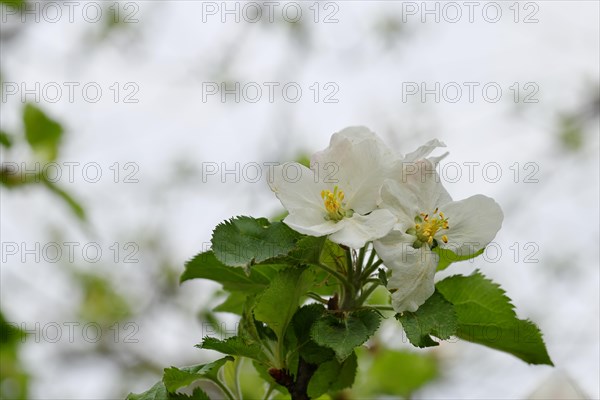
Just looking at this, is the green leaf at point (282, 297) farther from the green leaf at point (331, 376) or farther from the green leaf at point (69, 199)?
the green leaf at point (69, 199)

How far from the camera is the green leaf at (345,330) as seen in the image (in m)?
0.72

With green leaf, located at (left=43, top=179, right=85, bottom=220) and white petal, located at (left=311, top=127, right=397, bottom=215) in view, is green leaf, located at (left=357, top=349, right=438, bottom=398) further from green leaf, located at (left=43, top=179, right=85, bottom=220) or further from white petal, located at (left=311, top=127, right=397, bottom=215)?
white petal, located at (left=311, top=127, right=397, bottom=215)

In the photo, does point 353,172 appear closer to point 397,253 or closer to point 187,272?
point 397,253

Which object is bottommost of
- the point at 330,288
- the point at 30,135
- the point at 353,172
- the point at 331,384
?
the point at 331,384

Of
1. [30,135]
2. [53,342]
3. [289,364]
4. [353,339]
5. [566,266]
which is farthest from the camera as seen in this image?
[566,266]

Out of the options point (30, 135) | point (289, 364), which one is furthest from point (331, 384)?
point (30, 135)

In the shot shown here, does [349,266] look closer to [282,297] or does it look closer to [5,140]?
[282,297]

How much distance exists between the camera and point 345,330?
747mm

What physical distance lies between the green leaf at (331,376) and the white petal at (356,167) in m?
0.18

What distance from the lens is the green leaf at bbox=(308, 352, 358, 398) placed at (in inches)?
33.2

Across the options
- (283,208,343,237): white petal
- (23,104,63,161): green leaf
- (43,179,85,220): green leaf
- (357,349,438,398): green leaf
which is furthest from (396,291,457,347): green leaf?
(23,104,63,161): green leaf

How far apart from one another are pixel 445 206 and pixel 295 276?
0.60ft

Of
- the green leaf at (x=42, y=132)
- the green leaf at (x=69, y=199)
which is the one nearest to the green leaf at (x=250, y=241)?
the green leaf at (x=69, y=199)

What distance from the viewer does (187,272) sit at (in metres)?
0.86
